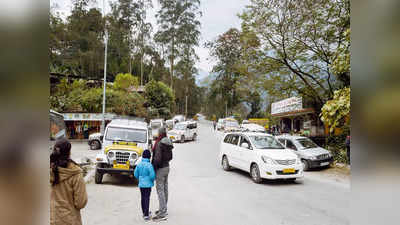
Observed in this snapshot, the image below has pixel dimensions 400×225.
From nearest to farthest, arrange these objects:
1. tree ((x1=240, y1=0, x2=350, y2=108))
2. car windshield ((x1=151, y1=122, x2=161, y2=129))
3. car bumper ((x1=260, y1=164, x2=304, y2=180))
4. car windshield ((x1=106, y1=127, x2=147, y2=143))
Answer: car bumper ((x1=260, y1=164, x2=304, y2=180)) → car windshield ((x1=106, y1=127, x2=147, y2=143)) → tree ((x1=240, y1=0, x2=350, y2=108)) → car windshield ((x1=151, y1=122, x2=161, y2=129))

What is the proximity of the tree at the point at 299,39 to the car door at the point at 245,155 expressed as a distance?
6784 millimetres

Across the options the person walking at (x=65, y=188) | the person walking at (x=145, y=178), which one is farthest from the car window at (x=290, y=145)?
the person walking at (x=65, y=188)

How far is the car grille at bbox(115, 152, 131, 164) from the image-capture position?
27.2 feet

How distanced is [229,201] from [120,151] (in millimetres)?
3935

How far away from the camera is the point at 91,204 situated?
6355 millimetres

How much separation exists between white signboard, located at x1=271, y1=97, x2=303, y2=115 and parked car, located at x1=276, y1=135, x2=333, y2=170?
9.59 metres

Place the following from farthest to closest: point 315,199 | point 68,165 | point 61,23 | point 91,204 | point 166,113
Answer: point 166,113 → point 61,23 → point 315,199 → point 91,204 → point 68,165

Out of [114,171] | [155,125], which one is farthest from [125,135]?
[155,125]

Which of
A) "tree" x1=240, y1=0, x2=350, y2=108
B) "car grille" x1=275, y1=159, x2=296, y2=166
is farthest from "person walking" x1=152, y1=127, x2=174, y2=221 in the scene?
"tree" x1=240, y1=0, x2=350, y2=108

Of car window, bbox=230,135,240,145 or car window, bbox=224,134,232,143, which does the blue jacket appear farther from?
car window, bbox=224,134,232,143

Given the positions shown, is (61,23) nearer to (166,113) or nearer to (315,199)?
(166,113)
